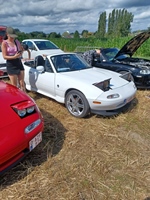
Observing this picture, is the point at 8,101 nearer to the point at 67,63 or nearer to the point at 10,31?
the point at 10,31

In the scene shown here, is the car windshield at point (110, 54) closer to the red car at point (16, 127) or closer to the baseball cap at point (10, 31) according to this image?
the baseball cap at point (10, 31)

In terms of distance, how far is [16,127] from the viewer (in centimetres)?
192

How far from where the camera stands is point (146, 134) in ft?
10.2

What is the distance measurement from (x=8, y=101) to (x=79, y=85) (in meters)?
1.59

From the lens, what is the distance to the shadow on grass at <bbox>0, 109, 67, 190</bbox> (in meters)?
2.12

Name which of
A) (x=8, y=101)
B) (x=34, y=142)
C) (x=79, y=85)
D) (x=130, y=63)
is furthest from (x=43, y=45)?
(x=34, y=142)

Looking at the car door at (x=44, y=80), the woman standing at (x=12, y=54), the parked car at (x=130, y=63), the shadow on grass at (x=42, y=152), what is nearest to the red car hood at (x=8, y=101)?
the shadow on grass at (x=42, y=152)

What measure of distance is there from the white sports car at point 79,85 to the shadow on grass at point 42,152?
60 cm

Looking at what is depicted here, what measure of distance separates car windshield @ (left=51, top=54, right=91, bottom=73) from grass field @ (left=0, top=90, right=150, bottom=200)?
3.95 ft

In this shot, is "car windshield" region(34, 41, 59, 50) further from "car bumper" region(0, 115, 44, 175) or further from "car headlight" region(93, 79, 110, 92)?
"car bumper" region(0, 115, 44, 175)

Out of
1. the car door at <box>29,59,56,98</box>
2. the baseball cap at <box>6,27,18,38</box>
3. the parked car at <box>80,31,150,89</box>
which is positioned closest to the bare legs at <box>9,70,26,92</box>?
the car door at <box>29,59,56,98</box>

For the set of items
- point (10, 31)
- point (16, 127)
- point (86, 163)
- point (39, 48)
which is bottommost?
point (86, 163)

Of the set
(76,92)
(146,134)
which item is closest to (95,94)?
(76,92)

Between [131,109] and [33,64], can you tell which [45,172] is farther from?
[33,64]
